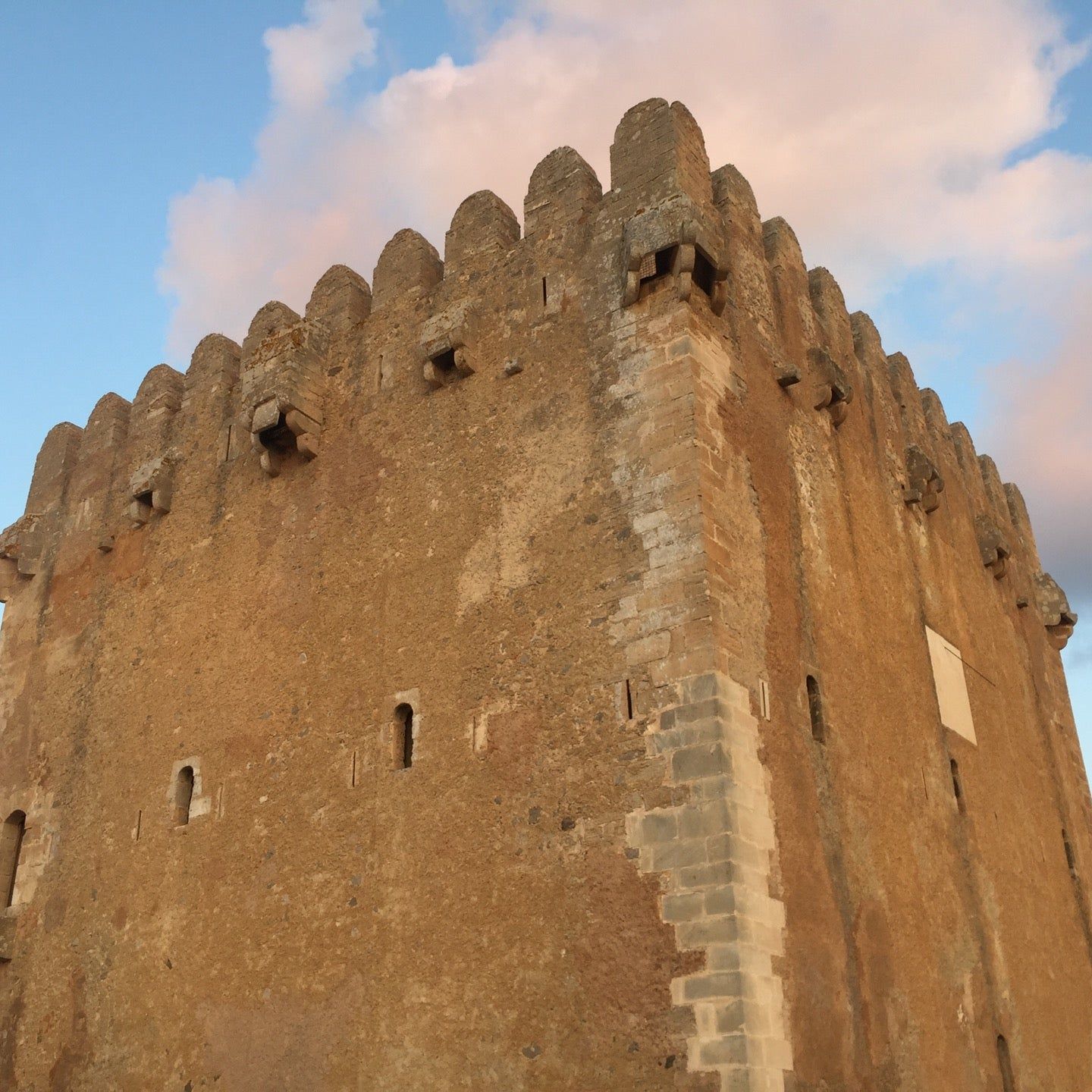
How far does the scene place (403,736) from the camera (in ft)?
29.8

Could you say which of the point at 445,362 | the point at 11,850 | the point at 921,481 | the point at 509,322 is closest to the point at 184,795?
the point at 11,850

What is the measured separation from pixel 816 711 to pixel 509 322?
4045 millimetres

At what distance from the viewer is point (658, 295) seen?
900 centimetres

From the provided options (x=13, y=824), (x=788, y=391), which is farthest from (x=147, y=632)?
(x=788, y=391)

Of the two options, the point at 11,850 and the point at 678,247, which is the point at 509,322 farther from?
the point at 11,850

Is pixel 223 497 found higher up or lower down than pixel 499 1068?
higher up

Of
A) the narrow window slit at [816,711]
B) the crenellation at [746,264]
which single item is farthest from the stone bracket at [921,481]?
the narrow window slit at [816,711]

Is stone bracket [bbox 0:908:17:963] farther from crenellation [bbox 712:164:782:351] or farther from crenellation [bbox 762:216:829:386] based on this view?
crenellation [bbox 762:216:829:386]

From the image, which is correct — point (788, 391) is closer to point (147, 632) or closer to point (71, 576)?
point (147, 632)

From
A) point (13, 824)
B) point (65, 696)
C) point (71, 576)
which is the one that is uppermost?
point (71, 576)

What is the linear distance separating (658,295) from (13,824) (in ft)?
27.0

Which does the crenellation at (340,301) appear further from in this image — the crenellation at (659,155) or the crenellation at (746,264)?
the crenellation at (746,264)

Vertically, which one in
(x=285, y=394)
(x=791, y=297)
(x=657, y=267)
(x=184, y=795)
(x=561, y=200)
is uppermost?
(x=561, y=200)

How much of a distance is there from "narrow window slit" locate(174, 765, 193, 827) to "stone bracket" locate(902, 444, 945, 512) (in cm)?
738
